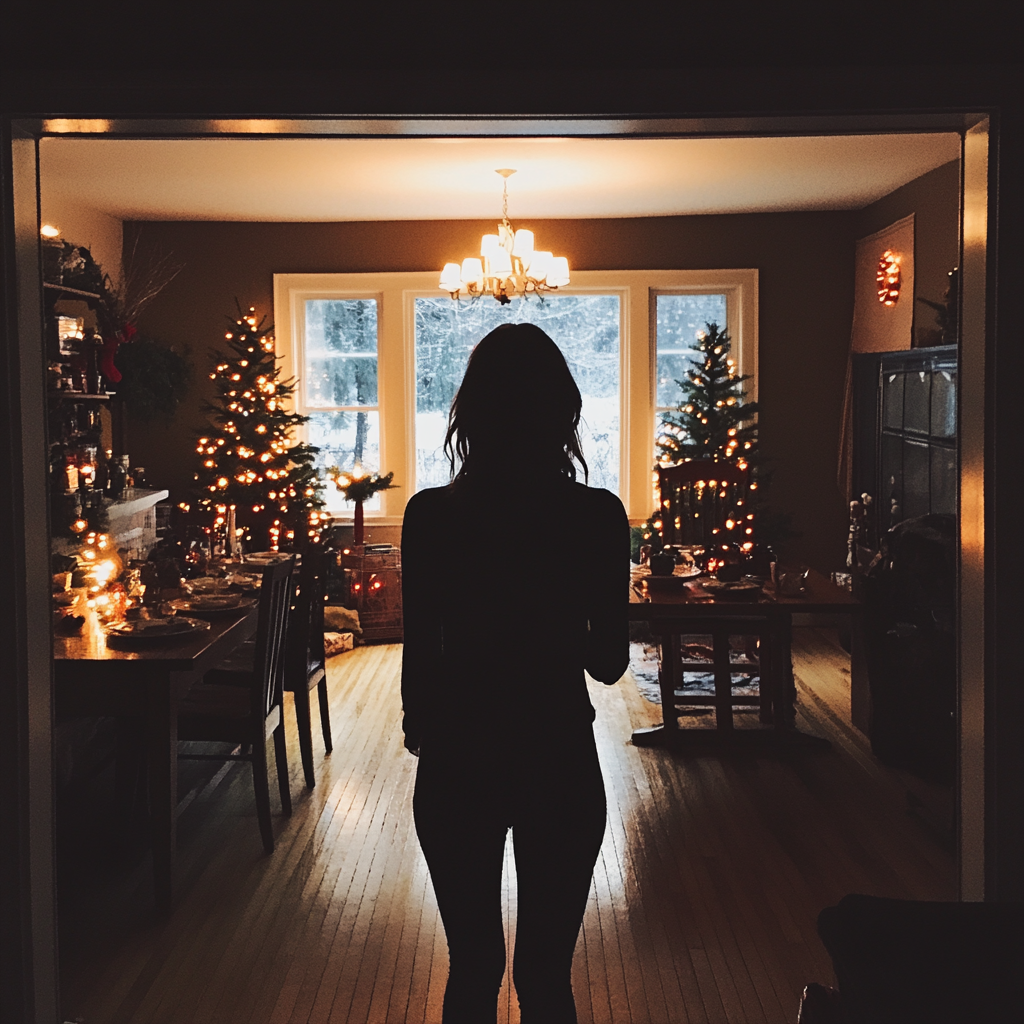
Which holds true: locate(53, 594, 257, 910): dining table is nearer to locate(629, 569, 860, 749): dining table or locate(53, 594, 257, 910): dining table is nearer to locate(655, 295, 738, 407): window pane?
locate(629, 569, 860, 749): dining table

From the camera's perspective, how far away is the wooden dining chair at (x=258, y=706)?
3.60 m

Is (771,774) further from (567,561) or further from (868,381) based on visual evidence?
(567,561)

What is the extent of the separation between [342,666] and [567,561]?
499 cm

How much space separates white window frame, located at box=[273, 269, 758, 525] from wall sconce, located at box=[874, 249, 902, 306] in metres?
1.17

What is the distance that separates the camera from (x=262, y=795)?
3641mm

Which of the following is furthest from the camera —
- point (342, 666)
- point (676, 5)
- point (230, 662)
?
point (342, 666)

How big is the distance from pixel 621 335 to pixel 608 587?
6261 mm

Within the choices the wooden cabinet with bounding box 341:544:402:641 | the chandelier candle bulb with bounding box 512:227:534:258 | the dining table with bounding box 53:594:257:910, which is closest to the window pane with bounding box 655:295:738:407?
the chandelier candle bulb with bounding box 512:227:534:258

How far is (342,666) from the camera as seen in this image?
21.2 ft

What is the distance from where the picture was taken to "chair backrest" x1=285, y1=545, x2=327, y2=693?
4.27m

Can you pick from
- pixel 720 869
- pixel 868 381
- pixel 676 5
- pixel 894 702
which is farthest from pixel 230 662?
pixel 868 381

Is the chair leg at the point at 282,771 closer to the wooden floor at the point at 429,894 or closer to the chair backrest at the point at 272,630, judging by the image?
the wooden floor at the point at 429,894

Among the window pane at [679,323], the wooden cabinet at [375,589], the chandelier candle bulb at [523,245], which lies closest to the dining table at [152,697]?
the chandelier candle bulb at [523,245]

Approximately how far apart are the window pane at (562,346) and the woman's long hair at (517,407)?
607 cm
